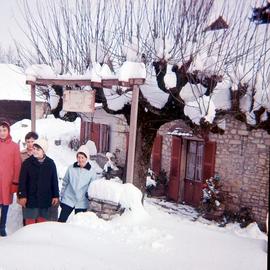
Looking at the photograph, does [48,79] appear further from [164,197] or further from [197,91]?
[164,197]

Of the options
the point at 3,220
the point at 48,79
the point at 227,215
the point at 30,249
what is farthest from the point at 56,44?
the point at 227,215

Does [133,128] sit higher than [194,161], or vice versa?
[133,128]

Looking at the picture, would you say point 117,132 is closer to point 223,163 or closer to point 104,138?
point 104,138

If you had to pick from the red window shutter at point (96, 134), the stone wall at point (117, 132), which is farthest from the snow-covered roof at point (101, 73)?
the red window shutter at point (96, 134)

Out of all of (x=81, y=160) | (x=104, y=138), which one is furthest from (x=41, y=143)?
(x=104, y=138)

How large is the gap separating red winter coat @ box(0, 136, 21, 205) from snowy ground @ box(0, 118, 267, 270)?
115 cm

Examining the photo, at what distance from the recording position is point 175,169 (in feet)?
40.5

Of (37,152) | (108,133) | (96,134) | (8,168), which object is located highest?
(37,152)

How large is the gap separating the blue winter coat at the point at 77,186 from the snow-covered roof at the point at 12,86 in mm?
18003

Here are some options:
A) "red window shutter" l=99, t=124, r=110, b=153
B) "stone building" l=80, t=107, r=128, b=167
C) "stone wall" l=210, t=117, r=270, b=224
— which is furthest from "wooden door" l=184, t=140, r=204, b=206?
"red window shutter" l=99, t=124, r=110, b=153

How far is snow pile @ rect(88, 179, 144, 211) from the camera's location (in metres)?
5.05

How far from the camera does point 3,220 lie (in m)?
5.34

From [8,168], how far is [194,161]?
7.73m

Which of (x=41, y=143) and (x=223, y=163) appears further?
(x=223, y=163)
